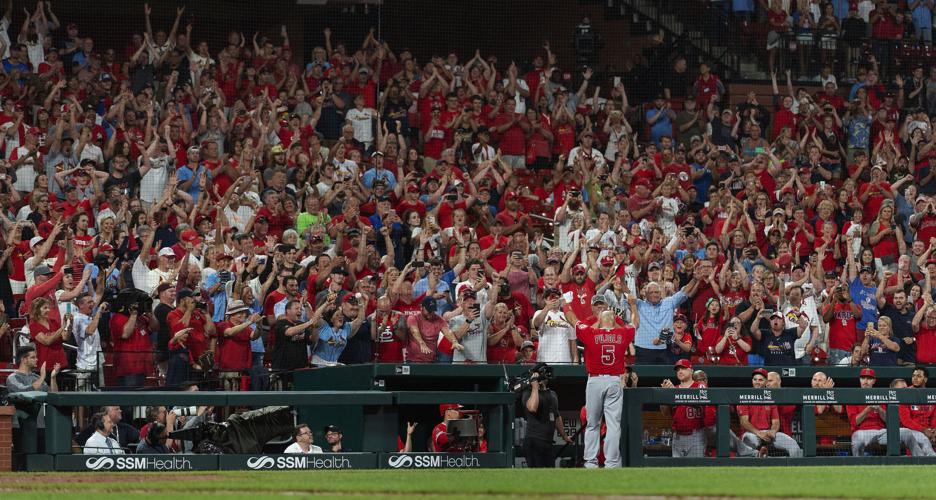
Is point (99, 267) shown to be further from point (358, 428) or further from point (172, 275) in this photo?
point (358, 428)

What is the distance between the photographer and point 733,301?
780 inches

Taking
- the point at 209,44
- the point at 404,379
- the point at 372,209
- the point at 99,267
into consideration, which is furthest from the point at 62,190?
the point at 209,44

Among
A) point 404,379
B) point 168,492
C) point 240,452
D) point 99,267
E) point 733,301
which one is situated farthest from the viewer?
point 733,301

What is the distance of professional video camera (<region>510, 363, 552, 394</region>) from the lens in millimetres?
15516

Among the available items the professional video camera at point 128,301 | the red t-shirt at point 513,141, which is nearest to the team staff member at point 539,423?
the professional video camera at point 128,301

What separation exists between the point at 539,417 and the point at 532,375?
43cm

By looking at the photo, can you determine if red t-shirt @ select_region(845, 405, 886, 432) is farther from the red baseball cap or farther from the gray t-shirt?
the red baseball cap

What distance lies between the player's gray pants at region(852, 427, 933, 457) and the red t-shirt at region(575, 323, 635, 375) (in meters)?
2.73

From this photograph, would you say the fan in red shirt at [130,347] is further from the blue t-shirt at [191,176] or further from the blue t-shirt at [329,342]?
the blue t-shirt at [191,176]

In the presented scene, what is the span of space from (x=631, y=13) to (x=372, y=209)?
10448 mm

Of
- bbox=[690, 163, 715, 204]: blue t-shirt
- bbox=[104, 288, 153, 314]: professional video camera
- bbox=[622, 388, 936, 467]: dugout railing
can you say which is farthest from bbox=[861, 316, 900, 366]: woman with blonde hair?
bbox=[104, 288, 153, 314]: professional video camera

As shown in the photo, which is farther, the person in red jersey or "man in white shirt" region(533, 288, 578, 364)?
"man in white shirt" region(533, 288, 578, 364)

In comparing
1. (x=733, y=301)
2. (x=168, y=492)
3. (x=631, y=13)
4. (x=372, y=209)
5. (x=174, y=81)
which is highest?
(x=631, y=13)

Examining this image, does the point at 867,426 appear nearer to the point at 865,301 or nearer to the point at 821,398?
the point at 821,398
